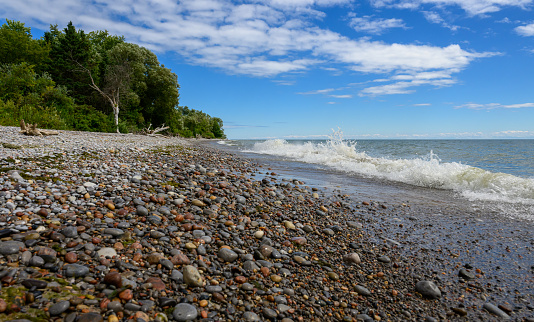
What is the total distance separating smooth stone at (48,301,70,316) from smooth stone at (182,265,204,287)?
1.08 metres

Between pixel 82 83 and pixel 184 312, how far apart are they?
1510 inches

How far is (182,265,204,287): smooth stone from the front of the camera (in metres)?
3.01

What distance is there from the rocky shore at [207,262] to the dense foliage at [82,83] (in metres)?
20.5

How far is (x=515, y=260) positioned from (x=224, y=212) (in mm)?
4960

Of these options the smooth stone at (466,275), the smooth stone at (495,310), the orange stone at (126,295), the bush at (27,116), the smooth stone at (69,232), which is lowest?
the smooth stone at (495,310)

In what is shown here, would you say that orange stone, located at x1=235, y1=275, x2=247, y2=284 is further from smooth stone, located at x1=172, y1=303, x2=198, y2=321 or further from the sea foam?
the sea foam

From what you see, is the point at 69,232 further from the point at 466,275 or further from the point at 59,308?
the point at 466,275

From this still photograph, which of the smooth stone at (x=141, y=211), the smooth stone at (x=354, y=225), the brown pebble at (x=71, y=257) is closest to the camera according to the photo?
the brown pebble at (x=71, y=257)

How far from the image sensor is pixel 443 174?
11.1 meters

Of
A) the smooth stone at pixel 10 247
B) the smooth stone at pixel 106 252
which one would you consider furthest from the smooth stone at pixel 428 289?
the smooth stone at pixel 10 247

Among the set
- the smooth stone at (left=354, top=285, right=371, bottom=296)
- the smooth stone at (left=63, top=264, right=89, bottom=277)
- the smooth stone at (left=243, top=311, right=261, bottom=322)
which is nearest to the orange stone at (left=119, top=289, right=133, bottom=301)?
the smooth stone at (left=63, top=264, right=89, bottom=277)

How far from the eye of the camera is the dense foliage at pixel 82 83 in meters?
24.4

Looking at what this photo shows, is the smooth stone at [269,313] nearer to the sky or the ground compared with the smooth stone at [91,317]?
nearer to the ground

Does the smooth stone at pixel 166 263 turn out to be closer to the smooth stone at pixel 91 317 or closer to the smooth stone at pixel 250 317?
the smooth stone at pixel 91 317
